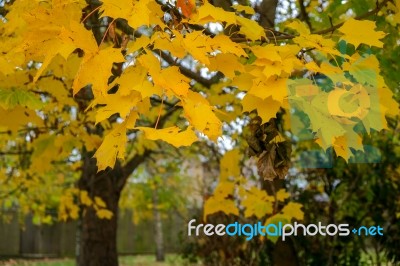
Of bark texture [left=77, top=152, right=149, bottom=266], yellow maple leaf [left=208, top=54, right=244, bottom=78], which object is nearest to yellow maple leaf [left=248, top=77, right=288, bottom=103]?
yellow maple leaf [left=208, top=54, right=244, bottom=78]

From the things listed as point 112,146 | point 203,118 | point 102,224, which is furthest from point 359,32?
point 102,224

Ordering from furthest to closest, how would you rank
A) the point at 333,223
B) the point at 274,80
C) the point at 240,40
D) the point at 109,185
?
the point at 109,185 → the point at 333,223 → the point at 240,40 → the point at 274,80

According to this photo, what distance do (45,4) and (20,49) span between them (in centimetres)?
88

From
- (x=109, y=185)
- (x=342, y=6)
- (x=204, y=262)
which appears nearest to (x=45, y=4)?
(x=342, y=6)

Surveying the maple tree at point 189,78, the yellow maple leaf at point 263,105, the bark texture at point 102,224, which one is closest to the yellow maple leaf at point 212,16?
the maple tree at point 189,78

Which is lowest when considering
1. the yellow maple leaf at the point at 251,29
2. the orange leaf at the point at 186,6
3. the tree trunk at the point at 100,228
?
the tree trunk at the point at 100,228

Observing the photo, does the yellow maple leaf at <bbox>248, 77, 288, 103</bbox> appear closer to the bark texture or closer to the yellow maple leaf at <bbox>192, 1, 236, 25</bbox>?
the yellow maple leaf at <bbox>192, 1, 236, 25</bbox>

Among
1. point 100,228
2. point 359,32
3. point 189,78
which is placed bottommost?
point 100,228

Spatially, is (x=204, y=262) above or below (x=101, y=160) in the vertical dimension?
below

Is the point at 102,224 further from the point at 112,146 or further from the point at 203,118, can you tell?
the point at 203,118

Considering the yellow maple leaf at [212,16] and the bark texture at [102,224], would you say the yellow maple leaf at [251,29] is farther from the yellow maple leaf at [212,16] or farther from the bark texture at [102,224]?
the bark texture at [102,224]

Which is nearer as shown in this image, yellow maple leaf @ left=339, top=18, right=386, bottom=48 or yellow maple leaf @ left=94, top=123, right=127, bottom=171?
yellow maple leaf @ left=94, top=123, right=127, bottom=171

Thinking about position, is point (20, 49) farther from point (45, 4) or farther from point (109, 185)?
point (109, 185)

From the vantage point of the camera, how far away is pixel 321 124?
1740 millimetres
